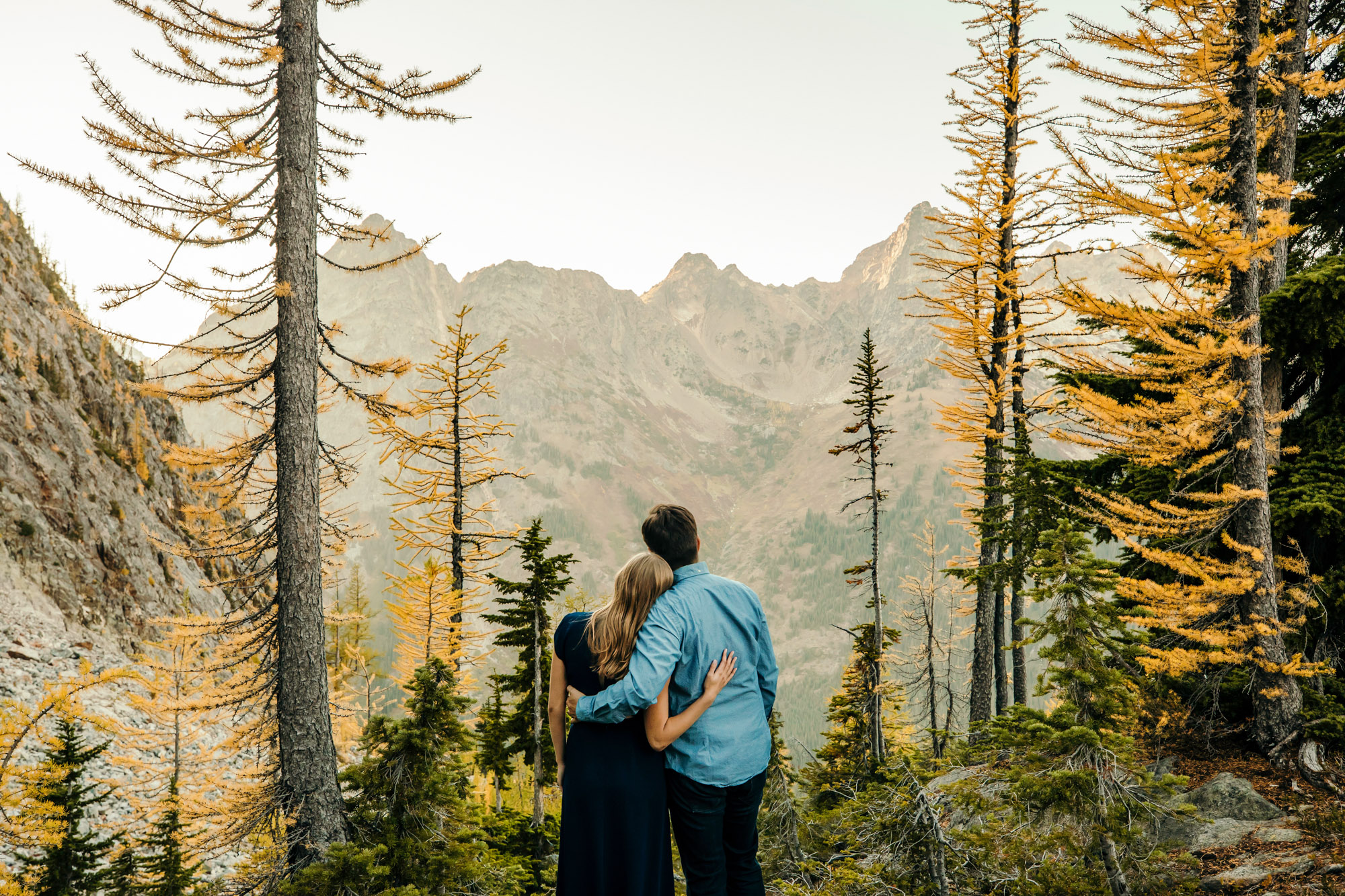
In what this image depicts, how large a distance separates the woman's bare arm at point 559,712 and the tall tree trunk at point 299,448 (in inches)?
148

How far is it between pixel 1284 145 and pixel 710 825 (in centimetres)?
1021

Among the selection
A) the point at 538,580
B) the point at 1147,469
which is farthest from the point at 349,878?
the point at 1147,469

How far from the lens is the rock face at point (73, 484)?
13.6m

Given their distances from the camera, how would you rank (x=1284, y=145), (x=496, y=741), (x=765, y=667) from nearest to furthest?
(x=765, y=667) → (x=1284, y=145) → (x=496, y=741)

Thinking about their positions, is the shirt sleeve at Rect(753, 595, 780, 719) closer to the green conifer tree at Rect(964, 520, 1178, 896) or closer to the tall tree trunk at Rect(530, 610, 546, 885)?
the green conifer tree at Rect(964, 520, 1178, 896)

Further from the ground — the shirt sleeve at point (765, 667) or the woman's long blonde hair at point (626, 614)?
the woman's long blonde hair at point (626, 614)

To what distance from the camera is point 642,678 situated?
9.44 feet

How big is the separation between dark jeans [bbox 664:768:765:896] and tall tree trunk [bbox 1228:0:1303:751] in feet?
22.3

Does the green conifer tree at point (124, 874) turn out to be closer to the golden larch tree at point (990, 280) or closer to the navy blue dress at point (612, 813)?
the navy blue dress at point (612, 813)

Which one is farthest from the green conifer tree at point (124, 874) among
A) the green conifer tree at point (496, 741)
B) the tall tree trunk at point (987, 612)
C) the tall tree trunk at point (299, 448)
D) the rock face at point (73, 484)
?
the tall tree trunk at point (987, 612)

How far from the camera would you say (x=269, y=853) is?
18.4 ft

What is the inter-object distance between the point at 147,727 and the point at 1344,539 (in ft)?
63.1

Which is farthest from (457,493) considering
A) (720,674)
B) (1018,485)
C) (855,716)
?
(720,674)

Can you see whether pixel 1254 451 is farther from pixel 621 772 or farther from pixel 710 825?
pixel 621 772
